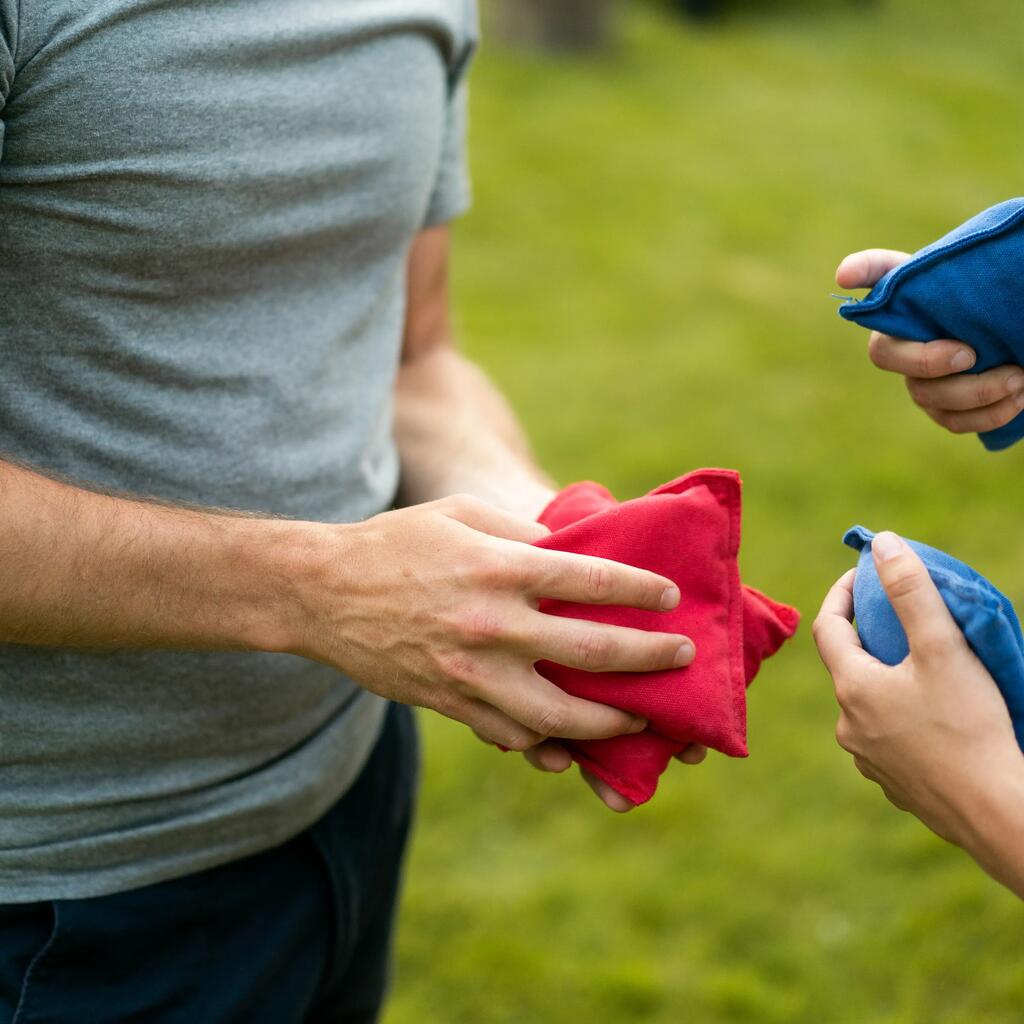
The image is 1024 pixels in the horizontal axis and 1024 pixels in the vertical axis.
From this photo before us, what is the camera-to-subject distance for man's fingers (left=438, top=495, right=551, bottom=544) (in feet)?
4.02

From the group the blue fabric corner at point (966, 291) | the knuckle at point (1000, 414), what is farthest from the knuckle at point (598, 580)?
the knuckle at point (1000, 414)

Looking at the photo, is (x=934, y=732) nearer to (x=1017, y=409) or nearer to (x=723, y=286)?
(x=1017, y=409)

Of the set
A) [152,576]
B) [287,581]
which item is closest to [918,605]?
[287,581]

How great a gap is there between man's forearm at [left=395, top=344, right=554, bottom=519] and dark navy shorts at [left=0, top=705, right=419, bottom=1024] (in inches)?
15.1

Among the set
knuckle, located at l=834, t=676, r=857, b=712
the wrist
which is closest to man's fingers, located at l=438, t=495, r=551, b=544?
the wrist

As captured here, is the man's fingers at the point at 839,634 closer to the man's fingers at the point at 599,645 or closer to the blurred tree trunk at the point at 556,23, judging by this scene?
the man's fingers at the point at 599,645

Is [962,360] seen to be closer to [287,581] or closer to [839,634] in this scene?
[839,634]

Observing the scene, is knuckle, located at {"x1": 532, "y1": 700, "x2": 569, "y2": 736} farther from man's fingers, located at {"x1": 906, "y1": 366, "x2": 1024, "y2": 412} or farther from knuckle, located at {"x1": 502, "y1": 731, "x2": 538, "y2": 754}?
man's fingers, located at {"x1": 906, "y1": 366, "x2": 1024, "y2": 412}

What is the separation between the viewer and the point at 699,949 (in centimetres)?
273

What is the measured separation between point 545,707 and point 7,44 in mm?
755

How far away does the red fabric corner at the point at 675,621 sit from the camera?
1.25m

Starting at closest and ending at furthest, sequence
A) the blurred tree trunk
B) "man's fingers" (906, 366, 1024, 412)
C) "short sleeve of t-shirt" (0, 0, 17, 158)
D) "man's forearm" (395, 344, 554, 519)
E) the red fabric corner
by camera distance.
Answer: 1. "short sleeve of t-shirt" (0, 0, 17, 158)
2. the red fabric corner
3. "man's fingers" (906, 366, 1024, 412)
4. "man's forearm" (395, 344, 554, 519)
5. the blurred tree trunk

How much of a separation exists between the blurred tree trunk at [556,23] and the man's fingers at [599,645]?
23.4 ft

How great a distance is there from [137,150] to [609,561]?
1.97 feet
